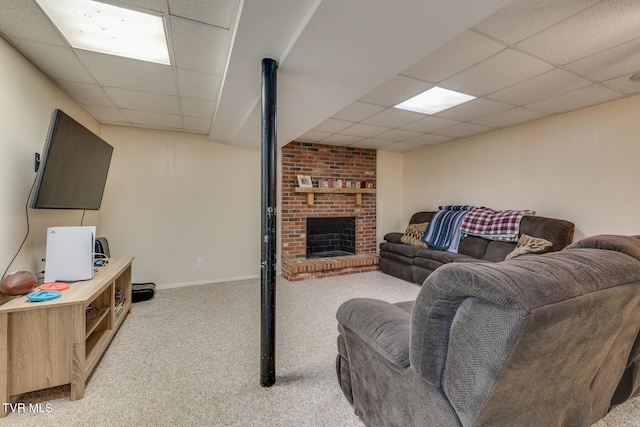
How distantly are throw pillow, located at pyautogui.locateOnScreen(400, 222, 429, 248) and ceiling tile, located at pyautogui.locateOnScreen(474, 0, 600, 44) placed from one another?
116 inches

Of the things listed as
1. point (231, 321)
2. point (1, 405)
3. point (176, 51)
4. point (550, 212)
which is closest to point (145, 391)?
point (1, 405)

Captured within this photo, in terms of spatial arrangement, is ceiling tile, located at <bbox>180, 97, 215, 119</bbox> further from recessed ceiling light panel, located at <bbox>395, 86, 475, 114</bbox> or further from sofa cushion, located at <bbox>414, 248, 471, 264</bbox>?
sofa cushion, located at <bbox>414, 248, 471, 264</bbox>

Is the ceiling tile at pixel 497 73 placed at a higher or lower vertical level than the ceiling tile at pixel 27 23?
lower

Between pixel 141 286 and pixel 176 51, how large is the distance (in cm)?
274

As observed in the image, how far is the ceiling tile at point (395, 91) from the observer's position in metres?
2.35

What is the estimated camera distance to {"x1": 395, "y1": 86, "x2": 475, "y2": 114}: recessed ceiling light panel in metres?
2.63

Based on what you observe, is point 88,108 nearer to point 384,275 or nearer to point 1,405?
point 1,405

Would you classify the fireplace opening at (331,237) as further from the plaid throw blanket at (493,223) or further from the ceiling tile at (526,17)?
the ceiling tile at (526,17)

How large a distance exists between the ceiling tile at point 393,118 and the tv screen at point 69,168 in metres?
2.82

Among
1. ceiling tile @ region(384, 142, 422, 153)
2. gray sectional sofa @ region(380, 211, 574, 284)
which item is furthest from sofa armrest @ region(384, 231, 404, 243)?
ceiling tile @ region(384, 142, 422, 153)

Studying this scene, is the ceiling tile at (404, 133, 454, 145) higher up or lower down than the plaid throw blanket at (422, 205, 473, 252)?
higher up

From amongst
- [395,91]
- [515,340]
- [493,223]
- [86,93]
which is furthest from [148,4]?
[493,223]

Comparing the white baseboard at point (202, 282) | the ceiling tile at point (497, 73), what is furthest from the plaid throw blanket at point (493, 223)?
the white baseboard at point (202, 282)

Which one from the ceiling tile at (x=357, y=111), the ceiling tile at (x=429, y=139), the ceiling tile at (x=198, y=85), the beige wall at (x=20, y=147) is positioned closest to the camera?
the beige wall at (x=20, y=147)
